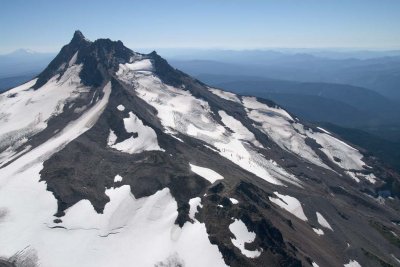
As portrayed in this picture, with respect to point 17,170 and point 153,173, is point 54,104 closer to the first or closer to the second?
point 17,170

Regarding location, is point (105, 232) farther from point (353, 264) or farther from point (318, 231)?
point (353, 264)

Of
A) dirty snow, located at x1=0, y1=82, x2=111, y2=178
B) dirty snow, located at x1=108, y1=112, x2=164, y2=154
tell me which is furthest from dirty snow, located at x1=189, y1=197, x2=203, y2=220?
dirty snow, located at x1=0, y1=82, x2=111, y2=178

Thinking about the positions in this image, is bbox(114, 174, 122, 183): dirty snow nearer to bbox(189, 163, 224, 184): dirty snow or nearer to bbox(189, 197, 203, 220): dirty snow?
bbox(189, 163, 224, 184): dirty snow

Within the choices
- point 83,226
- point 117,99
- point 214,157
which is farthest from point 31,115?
point 83,226

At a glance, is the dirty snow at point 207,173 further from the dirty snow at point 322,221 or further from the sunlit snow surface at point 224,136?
the sunlit snow surface at point 224,136

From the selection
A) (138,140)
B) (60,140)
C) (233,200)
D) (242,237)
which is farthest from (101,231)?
(60,140)

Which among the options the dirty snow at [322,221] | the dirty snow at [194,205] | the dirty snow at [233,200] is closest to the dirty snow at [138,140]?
the dirty snow at [194,205]
